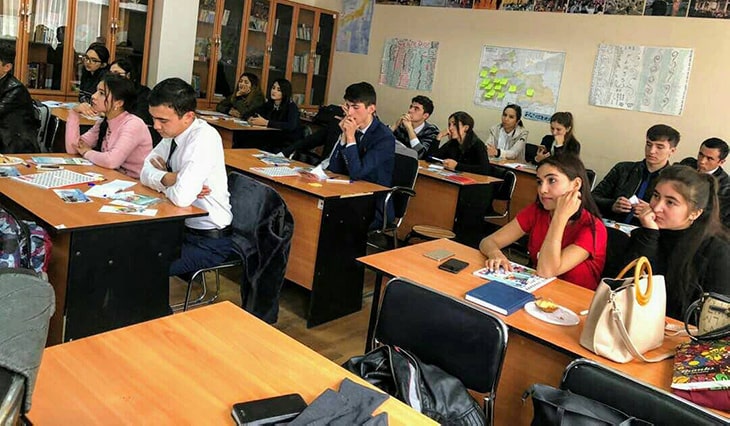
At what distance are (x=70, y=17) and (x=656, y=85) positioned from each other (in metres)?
5.57

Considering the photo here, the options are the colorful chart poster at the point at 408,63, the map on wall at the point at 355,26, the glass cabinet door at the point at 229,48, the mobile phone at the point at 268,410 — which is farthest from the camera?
the map on wall at the point at 355,26

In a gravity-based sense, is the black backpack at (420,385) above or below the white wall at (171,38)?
below

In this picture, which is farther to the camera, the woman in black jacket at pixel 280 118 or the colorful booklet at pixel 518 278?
the woman in black jacket at pixel 280 118

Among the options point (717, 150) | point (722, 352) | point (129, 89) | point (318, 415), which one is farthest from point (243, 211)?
point (717, 150)

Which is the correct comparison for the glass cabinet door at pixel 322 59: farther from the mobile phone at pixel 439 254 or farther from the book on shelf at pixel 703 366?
the book on shelf at pixel 703 366

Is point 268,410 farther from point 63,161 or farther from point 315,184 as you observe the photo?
point 63,161

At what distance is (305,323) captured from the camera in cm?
340

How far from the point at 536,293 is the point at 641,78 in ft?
13.9

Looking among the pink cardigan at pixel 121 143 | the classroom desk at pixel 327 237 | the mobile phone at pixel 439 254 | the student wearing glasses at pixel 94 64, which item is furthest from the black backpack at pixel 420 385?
the student wearing glasses at pixel 94 64

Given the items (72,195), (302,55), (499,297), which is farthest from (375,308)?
(302,55)

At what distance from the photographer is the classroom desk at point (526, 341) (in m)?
1.74

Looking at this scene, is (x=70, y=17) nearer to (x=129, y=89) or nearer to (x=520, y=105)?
(x=129, y=89)

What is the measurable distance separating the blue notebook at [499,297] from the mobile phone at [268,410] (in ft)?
2.97

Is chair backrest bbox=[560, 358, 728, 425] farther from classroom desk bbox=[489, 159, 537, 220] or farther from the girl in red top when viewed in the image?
classroom desk bbox=[489, 159, 537, 220]
